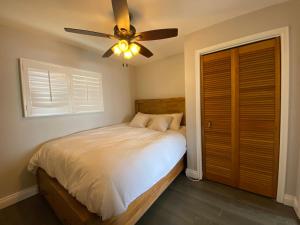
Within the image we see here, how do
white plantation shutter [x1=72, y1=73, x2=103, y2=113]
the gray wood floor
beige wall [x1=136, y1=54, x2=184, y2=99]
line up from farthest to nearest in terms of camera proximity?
beige wall [x1=136, y1=54, x2=184, y2=99] → white plantation shutter [x1=72, y1=73, x2=103, y2=113] → the gray wood floor

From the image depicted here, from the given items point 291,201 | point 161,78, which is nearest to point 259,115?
point 291,201

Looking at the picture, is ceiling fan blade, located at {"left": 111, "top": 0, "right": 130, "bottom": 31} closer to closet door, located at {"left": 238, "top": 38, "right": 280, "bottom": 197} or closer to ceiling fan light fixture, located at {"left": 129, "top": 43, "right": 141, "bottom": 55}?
ceiling fan light fixture, located at {"left": 129, "top": 43, "right": 141, "bottom": 55}

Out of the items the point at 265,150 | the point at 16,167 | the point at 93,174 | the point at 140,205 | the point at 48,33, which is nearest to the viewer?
the point at 93,174

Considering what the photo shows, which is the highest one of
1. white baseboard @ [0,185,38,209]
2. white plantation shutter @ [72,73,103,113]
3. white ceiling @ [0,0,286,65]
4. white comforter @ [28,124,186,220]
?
white ceiling @ [0,0,286,65]

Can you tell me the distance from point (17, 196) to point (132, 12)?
2849 millimetres

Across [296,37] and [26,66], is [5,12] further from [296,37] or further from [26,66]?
[296,37]

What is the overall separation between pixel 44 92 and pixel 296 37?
129 inches

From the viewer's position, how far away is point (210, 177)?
2195 millimetres

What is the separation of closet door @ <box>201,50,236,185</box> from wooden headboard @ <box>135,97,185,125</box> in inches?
31.9

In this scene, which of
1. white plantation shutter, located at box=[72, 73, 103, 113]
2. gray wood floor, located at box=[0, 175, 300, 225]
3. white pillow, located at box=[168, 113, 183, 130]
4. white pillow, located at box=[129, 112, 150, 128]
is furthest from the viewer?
white pillow, located at box=[129, 112, 150, 128]

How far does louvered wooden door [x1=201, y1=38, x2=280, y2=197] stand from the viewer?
65.7 inches

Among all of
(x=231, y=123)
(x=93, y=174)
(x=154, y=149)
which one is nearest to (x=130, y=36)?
(x=154, y=149)

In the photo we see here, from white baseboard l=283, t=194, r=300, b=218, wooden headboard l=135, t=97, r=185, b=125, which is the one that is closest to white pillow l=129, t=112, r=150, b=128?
wooden headboard l=135, t=97, r=185, b=125

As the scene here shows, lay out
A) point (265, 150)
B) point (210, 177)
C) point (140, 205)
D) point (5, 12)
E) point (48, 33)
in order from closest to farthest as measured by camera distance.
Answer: point (140, 205) < point (5, 12) < point (265, 150) < point (48, 33) < point (210, 177)
